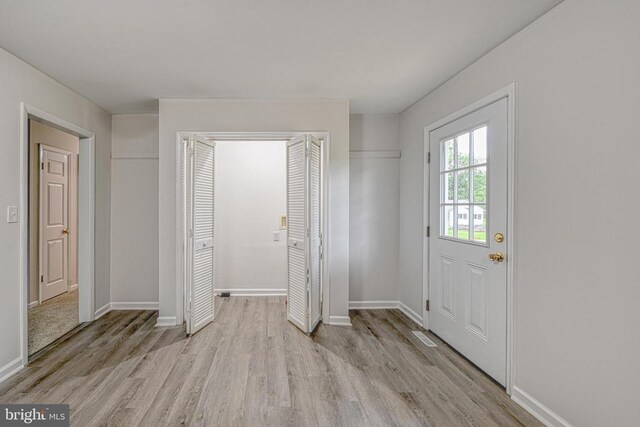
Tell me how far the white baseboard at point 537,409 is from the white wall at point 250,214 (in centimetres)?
312

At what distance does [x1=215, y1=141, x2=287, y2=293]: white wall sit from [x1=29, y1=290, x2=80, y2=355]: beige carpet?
5.51 feet

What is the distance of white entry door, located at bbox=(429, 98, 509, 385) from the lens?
2324 millimetres

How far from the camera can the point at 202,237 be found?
11.3 ft

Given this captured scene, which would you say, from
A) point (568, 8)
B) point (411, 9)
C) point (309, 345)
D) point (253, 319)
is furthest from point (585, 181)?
point (253, 319)

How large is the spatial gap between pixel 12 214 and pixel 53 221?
2.30 meters

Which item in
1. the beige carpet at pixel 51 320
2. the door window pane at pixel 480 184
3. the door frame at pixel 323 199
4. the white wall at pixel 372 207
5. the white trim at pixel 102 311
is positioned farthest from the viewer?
the white wall at pixel 372 207

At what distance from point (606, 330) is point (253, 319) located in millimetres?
3023

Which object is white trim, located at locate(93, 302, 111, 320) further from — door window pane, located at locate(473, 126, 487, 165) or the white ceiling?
door window pane, located at locate(473, 126, 487, 165)

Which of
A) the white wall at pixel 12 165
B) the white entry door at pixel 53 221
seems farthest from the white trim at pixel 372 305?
the white entry door at pixel 53 221

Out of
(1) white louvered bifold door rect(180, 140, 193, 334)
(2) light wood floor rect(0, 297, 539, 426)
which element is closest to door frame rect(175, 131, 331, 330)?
(1) white louvered bifold door rect(180, 140, 193, 334)

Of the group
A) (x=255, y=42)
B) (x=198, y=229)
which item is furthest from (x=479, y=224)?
(x=198, y=229)

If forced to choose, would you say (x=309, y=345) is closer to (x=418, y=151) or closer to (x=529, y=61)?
(x=418, y=151)

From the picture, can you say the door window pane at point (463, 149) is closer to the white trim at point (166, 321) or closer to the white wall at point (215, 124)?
the white wall at point (215, 124)

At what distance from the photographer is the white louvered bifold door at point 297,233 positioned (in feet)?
10.9
